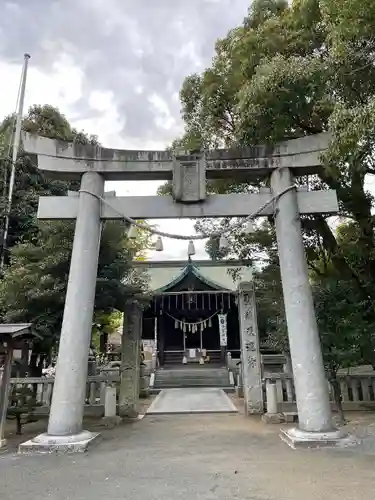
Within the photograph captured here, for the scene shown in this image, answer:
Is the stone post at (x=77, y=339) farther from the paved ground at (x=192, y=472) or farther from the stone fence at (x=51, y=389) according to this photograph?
the stone fence at (x=51, y=389)

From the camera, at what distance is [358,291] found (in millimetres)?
9406

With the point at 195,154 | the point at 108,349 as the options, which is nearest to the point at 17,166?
the point at 195,154

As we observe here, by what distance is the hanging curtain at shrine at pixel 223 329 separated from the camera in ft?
66.5

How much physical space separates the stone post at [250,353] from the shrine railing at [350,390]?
34cm

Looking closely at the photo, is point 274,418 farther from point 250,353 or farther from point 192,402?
point 192,402

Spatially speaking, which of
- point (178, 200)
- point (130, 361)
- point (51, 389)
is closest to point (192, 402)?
point (130, 361)

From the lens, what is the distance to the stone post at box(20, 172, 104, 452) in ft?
20.0

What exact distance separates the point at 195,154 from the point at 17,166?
30.0ft

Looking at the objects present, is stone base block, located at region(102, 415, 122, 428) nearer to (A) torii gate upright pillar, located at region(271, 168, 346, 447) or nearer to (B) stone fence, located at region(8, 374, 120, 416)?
(B) stone fence, located at region(8, 374, 120, 416)

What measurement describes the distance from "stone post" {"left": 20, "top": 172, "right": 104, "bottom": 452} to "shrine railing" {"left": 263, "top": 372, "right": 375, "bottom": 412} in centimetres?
543

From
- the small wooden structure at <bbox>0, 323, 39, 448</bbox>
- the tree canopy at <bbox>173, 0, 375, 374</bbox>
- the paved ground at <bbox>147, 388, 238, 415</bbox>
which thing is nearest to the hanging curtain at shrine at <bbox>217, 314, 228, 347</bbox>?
the paved ground at <bbox>147, 388, 238, 415</bbox>

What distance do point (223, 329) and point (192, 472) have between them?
15.7 m

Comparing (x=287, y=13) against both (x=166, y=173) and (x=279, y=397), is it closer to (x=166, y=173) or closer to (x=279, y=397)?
(x=166, y=173)

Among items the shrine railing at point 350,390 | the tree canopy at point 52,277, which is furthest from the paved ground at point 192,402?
the tree canopy at point 52,277
